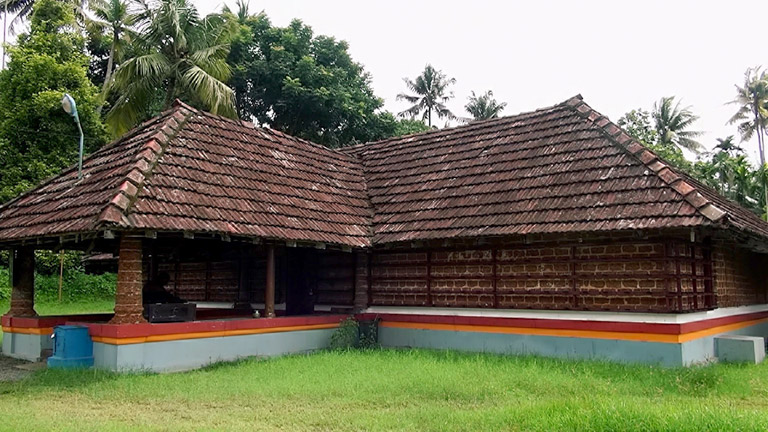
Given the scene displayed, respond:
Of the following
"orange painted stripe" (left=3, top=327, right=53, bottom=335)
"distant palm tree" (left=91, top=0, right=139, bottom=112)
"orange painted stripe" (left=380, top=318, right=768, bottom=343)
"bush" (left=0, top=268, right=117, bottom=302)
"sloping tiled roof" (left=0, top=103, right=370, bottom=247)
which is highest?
"distant palm tree" (left=91, top=0, right=139, bottom=112)

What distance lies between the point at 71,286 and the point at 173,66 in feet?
29.8

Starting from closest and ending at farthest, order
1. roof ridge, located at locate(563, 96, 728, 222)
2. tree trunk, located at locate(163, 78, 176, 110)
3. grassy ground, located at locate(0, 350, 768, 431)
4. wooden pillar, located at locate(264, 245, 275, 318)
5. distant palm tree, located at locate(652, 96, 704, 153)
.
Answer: grassy ground, located at locate(0, 350, 768, 431) → roof ridge, located at locate(563, 96, 728, 222) → wooden pillar, located at locate(264, 245, 275, 318) → tree trunk, located at locate(163, 78, 176, 110) → distant palm tree, located at locate(652, 96, 704, 153)

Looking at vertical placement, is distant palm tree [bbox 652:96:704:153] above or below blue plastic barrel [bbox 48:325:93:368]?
above

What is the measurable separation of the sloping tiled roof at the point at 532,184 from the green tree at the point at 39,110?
1351cm

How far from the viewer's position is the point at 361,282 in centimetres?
1365

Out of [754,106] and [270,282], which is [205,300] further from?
[754,106]

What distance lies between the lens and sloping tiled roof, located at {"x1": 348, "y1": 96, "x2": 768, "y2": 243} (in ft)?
33.8

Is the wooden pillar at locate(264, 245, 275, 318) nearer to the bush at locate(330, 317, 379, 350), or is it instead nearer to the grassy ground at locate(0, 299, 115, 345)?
the bush at locate(330, 317, 379, 350)

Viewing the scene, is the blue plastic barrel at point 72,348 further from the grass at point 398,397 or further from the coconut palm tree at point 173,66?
the coconut palm tree at point 173,66

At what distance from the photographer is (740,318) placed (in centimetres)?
1286

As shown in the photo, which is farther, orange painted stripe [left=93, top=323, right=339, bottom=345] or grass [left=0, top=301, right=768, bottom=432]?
orange painted stripe [left=93, top=323, right=339, bottom=345]

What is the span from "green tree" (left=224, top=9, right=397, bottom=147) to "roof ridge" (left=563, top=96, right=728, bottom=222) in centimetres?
1657

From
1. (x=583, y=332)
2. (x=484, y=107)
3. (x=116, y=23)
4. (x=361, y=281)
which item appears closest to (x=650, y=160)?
(x=583, y=332)

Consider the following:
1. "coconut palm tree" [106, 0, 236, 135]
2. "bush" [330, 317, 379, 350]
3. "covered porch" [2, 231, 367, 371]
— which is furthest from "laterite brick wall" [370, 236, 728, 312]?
"coconut palm tree" [106, 0, 236, 135]
